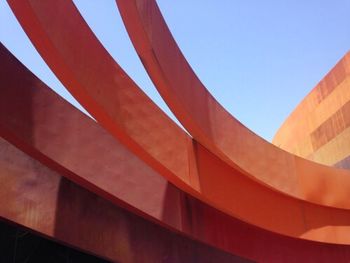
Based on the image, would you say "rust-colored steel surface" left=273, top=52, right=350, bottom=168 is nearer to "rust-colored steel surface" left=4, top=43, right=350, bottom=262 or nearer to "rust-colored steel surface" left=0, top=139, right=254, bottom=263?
"rust-colored steel surface" left=4, top=43, right=350, bottom=262

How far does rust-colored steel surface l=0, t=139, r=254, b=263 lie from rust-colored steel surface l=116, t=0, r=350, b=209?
1.78 metres

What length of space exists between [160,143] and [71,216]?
1.71 meters

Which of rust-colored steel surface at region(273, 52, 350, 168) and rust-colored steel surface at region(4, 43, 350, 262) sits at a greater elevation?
rust-colored steel surface at region(273, 52, 350, 168)

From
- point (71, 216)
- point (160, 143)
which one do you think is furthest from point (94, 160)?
point (160, 143)

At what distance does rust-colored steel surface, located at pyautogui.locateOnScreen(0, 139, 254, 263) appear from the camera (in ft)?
18.4

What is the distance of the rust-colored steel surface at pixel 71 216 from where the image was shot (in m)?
5.61

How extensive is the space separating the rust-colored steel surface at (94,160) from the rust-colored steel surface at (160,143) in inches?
10.2

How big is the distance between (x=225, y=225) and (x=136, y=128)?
3.03 metres

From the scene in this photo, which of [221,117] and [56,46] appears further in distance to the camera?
[221,117]

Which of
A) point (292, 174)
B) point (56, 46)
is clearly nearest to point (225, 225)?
point (292, 174)

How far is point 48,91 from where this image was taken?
17.9 feet

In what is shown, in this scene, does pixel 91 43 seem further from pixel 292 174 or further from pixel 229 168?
pixel 292 174

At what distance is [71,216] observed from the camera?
605 cm

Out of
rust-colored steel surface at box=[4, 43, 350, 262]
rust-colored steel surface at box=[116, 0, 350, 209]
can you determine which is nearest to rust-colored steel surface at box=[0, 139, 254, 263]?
rust-colored steel surface at box=[4, 43, 350, 262]
